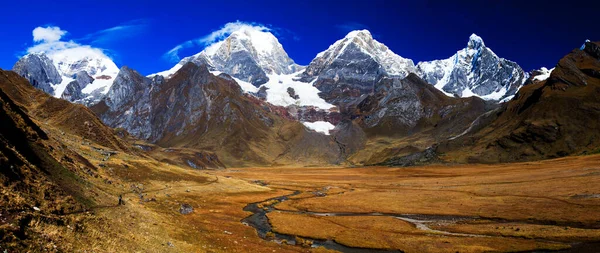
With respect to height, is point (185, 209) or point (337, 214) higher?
point (185, 209)

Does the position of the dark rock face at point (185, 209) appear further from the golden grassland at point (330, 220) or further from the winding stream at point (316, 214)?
the winding stream at point (316, 214)

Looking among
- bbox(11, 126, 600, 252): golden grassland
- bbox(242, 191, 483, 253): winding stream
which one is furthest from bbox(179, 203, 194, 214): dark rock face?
bbox(242, 191, 483, 253): winding stream

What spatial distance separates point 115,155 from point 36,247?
98926mm

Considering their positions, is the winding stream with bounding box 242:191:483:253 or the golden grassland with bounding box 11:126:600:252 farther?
the winding stream with bounding box 242:191:483:253

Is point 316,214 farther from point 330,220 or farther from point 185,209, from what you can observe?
point 185,209

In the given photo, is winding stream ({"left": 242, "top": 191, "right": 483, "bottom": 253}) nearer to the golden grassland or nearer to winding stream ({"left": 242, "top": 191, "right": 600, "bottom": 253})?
winding stream ({"left": 242, "top": 191, "right": 600, "bottom": 253})

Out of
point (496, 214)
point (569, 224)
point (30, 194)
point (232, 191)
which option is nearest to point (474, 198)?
point (496, 214)

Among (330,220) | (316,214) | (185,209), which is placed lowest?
(330,220)

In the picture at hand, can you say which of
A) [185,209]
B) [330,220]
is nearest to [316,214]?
[330,220]

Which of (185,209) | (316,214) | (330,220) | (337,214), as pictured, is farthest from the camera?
(337,214)

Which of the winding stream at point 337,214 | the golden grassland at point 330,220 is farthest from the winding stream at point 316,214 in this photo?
the golden grassland at point 330,220

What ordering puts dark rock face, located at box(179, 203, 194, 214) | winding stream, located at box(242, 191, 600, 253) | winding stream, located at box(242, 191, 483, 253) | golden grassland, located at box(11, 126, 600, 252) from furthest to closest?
dark rock face, located at box(179, 203, 194, 214)
winding stream, located at box(242, 191, 483, 253)
winding stream, located at box(242, 191, 600, 253)
golden grassland, located at box(11, 126, 600, 252)

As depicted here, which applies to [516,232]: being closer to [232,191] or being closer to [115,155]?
[232,191]

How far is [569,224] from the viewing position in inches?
2221
